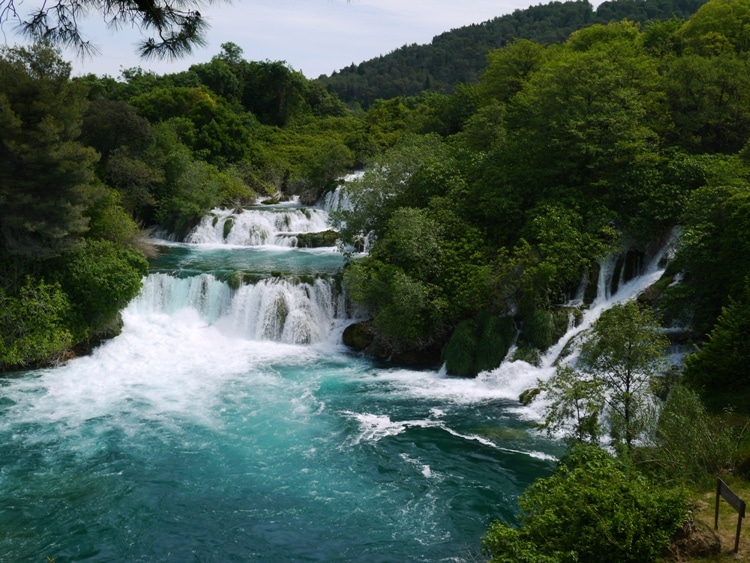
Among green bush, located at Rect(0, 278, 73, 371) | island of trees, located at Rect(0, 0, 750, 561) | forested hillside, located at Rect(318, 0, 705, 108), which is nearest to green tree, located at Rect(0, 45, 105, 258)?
island of trees, located at Rect(0, 0, 750, 561)

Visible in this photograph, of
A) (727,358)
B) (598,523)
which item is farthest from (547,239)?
(598,523)

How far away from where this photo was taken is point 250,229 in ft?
102

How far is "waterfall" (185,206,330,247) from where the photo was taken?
102 ft

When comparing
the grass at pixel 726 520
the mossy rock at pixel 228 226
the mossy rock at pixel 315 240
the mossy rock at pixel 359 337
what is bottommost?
the grass at pixel 726 520

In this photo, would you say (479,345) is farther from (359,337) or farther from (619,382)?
(619,382)

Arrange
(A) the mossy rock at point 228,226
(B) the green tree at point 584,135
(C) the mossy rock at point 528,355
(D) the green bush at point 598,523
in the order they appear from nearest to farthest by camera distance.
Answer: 1. (D) the green bush at point 598,523
2. (C) the mossy rock at point 528,355
3. (B) the green tree at point 584,135
4. (A) the mossy rock at point 228,226

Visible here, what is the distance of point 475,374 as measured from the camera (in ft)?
58.2

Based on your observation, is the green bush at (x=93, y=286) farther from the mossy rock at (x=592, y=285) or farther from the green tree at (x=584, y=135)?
the mossy rock at (x=592, y=285)

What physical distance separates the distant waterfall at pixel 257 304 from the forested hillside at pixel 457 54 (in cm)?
8135

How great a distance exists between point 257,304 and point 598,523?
53.2ft

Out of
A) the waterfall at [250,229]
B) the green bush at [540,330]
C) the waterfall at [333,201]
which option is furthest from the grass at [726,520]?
the waterfall at [333,201]

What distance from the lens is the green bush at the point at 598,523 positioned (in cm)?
682

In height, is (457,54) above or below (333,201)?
above

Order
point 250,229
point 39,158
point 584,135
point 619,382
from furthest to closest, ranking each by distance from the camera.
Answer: point 250,229, point 584,135, point 39,158, point 619,382
